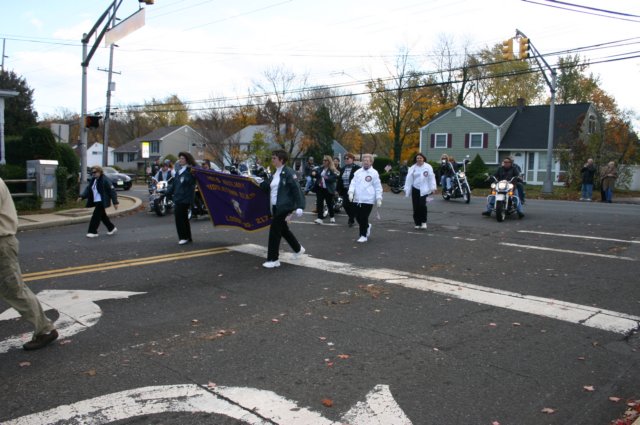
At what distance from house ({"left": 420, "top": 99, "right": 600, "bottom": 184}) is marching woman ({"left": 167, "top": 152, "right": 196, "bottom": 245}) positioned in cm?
3636

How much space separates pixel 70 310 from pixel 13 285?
1.36 m

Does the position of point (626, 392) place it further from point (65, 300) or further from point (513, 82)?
point (513, 82)

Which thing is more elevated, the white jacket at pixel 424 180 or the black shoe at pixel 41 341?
the white jacket at pixel 424 180

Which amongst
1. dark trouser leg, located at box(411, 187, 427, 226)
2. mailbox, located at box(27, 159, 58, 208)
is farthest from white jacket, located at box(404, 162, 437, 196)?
mailbox, located at box(27, 159, 58, 208)

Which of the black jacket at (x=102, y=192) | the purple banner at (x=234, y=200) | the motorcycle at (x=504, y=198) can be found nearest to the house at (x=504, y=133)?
the motorcycle at (x=504, y=198)

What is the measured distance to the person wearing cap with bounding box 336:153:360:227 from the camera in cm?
1402

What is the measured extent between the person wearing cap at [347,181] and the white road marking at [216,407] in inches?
390

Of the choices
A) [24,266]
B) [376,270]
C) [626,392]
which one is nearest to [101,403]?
[626,392]

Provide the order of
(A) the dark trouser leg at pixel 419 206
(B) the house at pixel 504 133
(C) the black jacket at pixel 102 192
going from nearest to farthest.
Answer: (C) the black jacket at pixel 102 192 < (A) the dark trouser leg at pixel 419 206 < (B) the house at pixel 504 133

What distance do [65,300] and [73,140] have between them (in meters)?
101

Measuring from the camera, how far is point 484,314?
6.05 meters

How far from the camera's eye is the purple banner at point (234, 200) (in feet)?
34.0

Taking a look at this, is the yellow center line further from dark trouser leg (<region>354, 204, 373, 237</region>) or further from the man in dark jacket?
the man in dark jacket

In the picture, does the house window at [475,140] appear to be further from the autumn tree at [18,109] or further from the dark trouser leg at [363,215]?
the dark trouser leg at [363,215]
